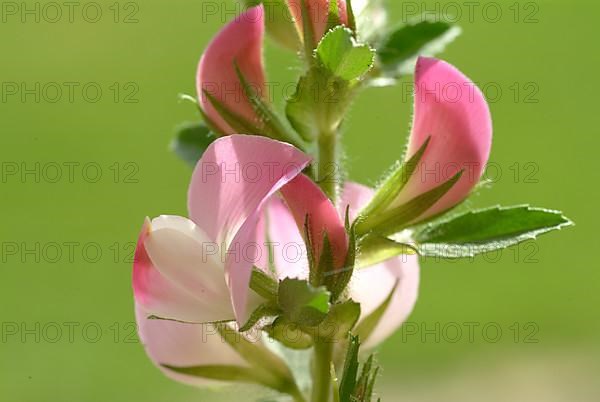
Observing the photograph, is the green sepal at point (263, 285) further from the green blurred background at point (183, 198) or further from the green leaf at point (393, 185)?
the green blurred background at point (183, 198)

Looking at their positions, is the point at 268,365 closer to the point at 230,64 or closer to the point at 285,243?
the point at 285,243

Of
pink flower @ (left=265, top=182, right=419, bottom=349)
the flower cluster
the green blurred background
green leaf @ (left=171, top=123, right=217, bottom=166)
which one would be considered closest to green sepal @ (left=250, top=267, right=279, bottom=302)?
the flower cluster

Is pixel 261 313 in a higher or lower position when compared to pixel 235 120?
lower

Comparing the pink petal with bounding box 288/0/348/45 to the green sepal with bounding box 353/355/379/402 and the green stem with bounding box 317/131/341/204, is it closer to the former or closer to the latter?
the green stem with bounding box 317/131/341/204

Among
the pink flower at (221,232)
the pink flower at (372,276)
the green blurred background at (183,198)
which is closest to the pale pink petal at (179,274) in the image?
the pink flower at (221,232)

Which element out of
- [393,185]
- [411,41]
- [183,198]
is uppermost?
[183,198]

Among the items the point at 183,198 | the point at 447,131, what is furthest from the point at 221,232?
the point at 183,198
